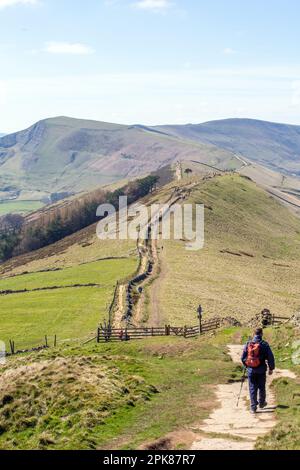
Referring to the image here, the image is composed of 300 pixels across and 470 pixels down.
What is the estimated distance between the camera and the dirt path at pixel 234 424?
2002cm

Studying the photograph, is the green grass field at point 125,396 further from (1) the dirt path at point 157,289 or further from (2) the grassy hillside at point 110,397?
(1) the dirt path at point 157,289

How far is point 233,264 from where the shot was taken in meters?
102

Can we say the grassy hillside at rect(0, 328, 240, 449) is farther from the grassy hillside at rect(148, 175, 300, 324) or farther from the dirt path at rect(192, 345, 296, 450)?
the grassy hillside at rect(148, 175, 300, 324)

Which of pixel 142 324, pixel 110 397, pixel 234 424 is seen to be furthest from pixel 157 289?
pixel 234 424

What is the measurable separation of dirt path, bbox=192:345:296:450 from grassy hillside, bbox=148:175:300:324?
37.2 m

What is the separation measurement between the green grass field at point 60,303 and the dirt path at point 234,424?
36946mm

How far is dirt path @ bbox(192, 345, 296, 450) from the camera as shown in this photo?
20016 millimetres

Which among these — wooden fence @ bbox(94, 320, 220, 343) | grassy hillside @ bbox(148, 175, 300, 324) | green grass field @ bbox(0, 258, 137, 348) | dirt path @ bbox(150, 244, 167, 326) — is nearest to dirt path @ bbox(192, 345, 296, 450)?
wooden fence @ bbox(94, 320, 220, 343)

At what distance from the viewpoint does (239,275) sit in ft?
309

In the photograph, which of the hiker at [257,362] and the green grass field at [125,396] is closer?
the green grass field at [125,396]

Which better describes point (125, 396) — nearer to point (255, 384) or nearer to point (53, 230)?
point (255, 384)

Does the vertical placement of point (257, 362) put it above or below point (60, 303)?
above

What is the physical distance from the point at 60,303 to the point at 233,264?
36.6 meters

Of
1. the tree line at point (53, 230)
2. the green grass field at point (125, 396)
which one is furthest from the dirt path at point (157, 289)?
the tree line at point (53, 230)
